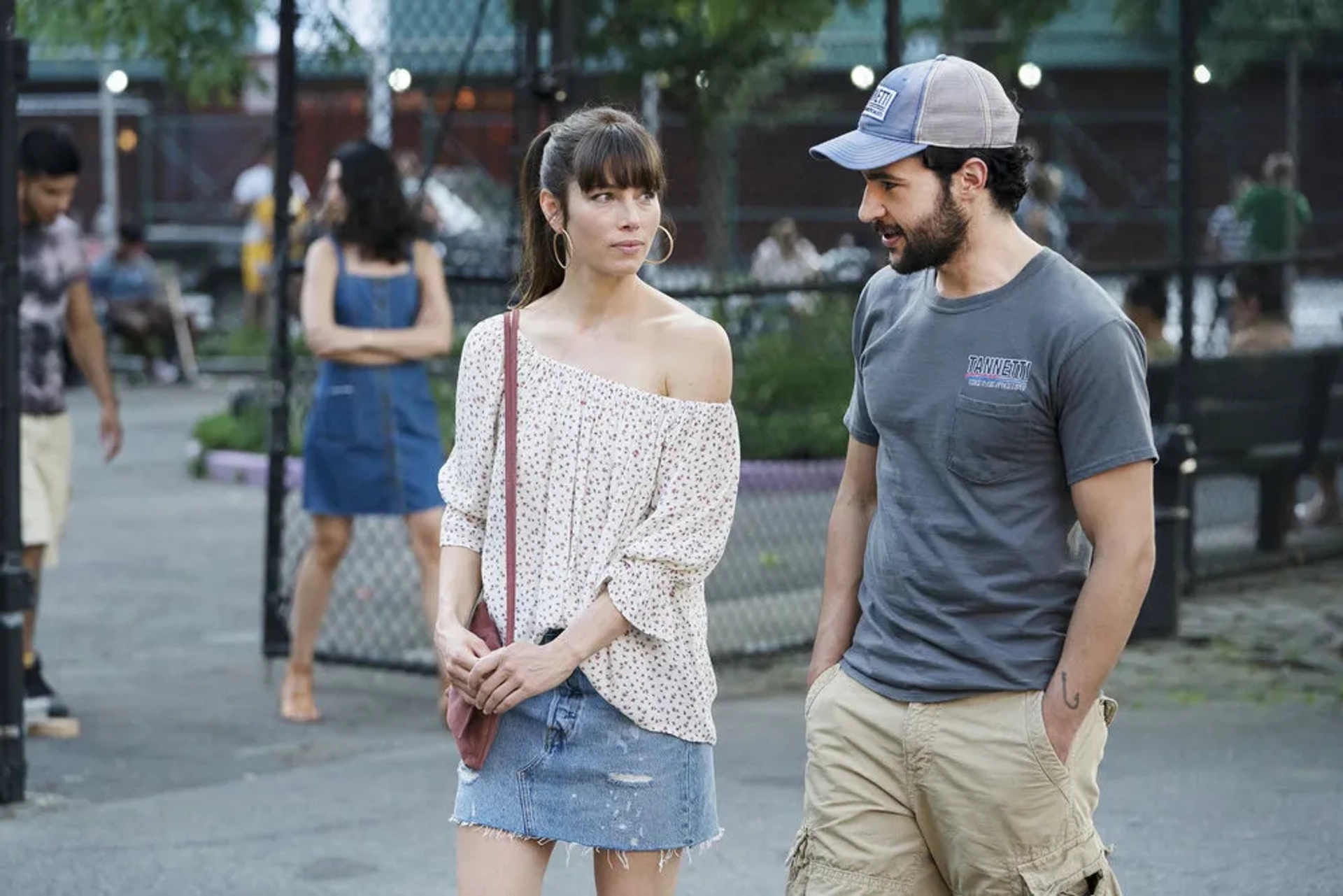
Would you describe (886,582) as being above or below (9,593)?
above

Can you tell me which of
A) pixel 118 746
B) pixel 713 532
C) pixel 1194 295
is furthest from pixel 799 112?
pixel 713 532

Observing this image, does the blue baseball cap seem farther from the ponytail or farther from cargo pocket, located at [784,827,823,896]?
cargo pocket, located at [784,827,823,896]

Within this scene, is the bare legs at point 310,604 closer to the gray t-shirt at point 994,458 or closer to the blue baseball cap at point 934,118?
the gray t-shirt at point 994,458

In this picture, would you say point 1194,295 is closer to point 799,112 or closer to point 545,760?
point 545,760

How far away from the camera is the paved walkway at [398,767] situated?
568cm

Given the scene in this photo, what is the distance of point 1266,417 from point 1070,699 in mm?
7799

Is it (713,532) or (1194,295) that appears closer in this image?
(713,532)

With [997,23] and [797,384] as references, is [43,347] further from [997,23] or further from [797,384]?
[797,384]

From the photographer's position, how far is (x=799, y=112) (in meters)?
18.0

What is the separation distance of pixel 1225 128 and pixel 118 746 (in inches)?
781

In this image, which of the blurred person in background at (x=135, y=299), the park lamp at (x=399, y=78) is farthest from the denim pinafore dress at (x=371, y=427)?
the blurred person in background at (x=135, y=299)

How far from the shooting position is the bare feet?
24.9 feet

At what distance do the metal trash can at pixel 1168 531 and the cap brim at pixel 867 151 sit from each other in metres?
5.41

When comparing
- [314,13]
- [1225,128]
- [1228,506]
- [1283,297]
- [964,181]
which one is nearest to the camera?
[964,181]
